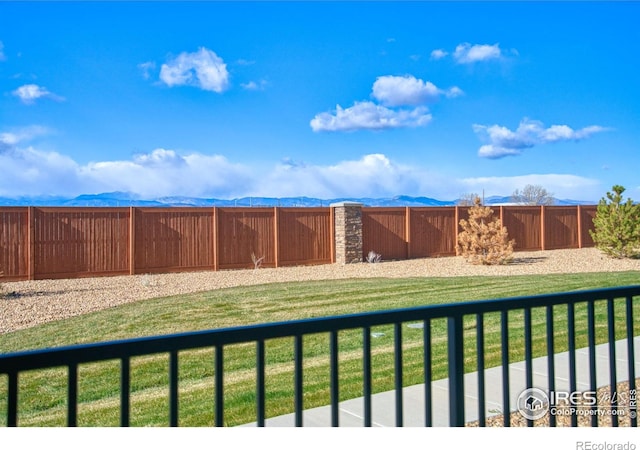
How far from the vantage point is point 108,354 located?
173 centimetres

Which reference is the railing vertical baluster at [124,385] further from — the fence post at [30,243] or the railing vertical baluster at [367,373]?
the fence post at [30,243]

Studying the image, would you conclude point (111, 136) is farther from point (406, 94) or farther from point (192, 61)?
point (406, 94)

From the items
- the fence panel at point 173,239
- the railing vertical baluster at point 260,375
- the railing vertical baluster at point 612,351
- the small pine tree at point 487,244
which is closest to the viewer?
the railing vertical baluster at point 260,375

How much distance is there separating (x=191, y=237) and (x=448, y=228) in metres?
9.53

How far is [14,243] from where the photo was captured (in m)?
14.3

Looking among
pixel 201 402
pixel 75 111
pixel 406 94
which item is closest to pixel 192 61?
pixel 406 94

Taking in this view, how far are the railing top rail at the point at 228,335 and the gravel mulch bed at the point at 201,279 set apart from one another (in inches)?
315

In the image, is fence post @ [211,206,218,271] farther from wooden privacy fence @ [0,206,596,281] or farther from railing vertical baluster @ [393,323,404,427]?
railing vertical baluster @ [393,323,404,427]

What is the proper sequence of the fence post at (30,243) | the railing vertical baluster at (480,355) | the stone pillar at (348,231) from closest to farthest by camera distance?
1. the railing vertical baluster at (480,355)
2. the fence post at (30,243)
3. the stone pillar at (348,231)

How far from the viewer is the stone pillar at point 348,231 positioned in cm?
1789

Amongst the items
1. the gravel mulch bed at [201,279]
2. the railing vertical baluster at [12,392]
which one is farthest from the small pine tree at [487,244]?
→ the railing vertical baluster at [12,392]

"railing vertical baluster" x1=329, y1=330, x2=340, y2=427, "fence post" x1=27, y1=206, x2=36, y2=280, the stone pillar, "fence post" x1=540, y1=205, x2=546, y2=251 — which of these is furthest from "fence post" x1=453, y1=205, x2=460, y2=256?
"railing vertical baluster" x1=329, y1=330, x2=340, y2=427

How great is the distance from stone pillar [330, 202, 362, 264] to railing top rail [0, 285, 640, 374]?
1517 cm

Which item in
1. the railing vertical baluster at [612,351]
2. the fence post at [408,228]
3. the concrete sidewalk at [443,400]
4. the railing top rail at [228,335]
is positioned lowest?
the concrete sidewalk at [443,400]
